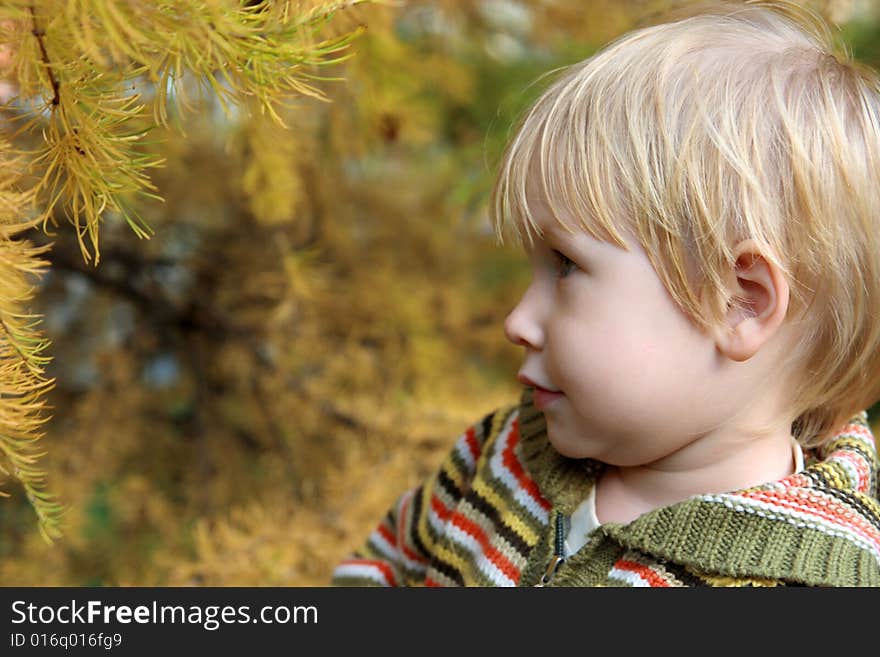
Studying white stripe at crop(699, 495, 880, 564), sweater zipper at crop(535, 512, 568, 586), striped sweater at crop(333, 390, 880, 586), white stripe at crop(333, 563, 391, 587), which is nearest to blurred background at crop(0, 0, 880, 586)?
white stripe at crop(333, 563, 391, 587)

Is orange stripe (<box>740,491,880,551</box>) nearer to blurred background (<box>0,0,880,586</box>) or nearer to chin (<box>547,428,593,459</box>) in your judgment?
chin (<box>547,428,593,459</box>)

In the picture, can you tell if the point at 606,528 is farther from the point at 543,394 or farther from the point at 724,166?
the point at 724,166

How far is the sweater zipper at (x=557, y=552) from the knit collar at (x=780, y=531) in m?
0.05

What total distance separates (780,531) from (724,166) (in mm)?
251

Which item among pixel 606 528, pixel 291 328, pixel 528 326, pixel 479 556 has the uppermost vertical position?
pixel 528 326

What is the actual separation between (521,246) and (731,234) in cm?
16

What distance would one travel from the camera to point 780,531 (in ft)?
2.11

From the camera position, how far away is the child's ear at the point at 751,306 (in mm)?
642

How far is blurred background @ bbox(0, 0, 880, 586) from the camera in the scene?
3.96ft

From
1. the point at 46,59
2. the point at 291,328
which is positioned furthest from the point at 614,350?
the point at 291,328

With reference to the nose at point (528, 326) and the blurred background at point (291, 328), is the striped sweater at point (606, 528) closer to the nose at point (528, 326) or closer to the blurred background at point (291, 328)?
the nose at point (528, 326)

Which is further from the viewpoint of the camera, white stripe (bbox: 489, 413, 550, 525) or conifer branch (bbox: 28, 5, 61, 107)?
white stripe (bbox: 489, 413, 550, 525)

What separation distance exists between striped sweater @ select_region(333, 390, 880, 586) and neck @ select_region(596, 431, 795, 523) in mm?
28
